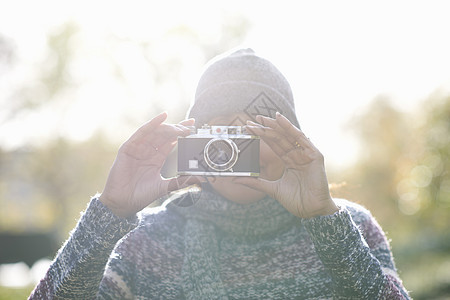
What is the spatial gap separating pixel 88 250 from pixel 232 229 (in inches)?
34.6

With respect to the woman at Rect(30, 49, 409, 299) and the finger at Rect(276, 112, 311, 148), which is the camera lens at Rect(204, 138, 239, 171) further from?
the finger at Rect(276, 112, 311, 148)

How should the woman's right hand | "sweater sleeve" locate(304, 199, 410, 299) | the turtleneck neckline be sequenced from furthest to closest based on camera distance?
the turtleneck neckline < the woman's right hand < "sweater sleeve" locate(304, 199, 410, 299)

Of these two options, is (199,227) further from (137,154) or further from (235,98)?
(235,98)

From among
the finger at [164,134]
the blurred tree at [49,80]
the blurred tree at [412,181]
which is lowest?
the finger at [164,134]

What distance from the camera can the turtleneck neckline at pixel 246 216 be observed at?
8.45ft

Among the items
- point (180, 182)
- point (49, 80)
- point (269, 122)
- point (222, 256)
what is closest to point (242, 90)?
point (269, 122)

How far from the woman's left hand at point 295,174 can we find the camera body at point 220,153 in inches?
2.2

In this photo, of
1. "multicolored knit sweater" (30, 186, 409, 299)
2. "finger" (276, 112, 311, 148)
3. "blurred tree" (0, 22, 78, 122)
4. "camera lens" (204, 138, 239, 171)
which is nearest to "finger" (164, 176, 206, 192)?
"camera lens" (204, 138, 239, 171)

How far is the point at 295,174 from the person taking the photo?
7.34 ft

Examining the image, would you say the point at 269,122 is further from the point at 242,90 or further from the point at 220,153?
the point at 242,90

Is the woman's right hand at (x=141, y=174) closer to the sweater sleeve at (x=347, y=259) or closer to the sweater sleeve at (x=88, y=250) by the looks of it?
the sweater sleeve at (x=88, y=250)

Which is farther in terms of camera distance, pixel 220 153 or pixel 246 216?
pixel 246 216

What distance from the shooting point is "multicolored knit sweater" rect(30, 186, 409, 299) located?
2016 mm

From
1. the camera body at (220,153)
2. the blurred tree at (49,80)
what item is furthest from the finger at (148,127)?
the blurred tree at (49,80)
